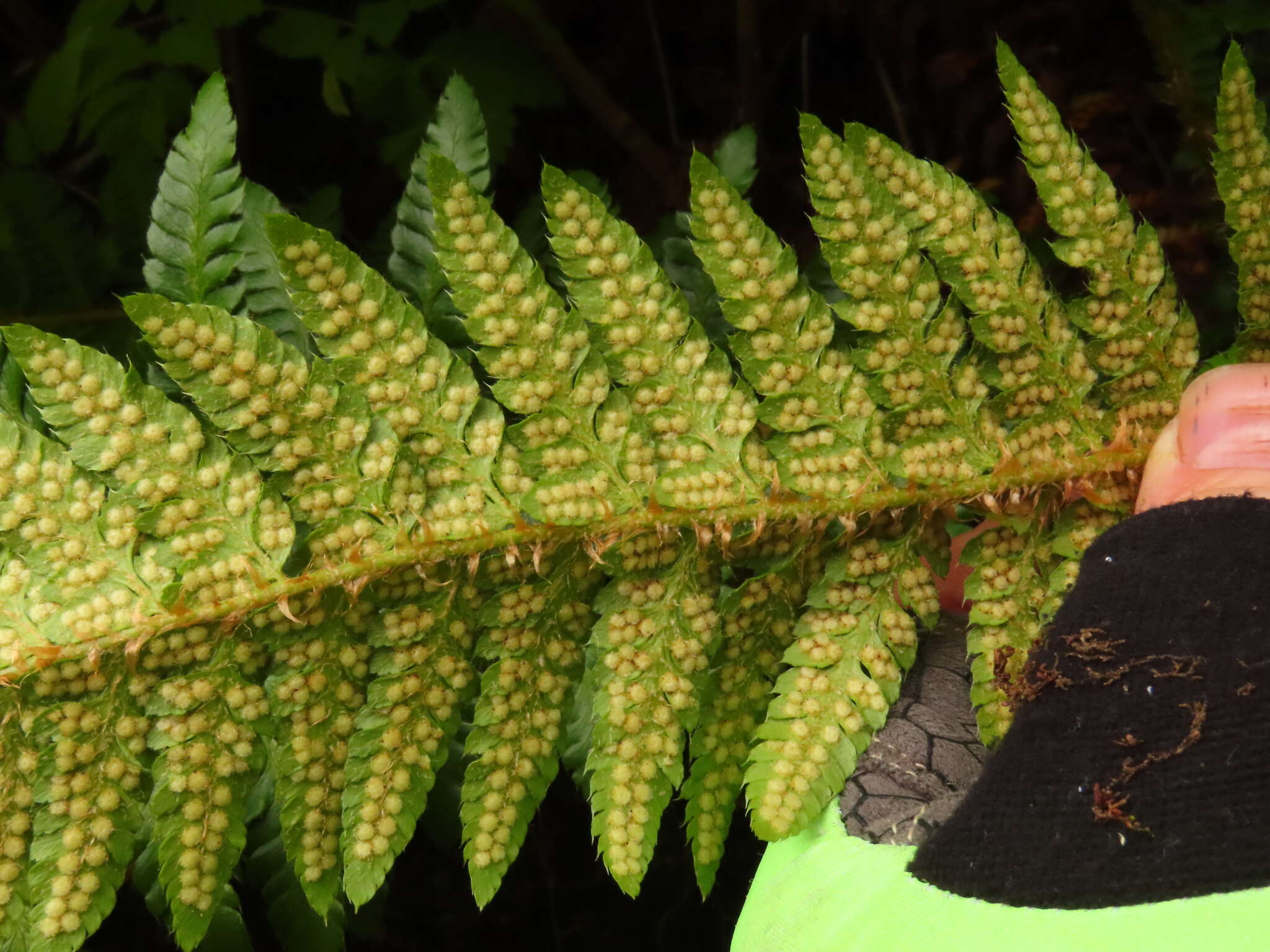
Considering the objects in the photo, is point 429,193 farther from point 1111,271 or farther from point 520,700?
point 1111,271

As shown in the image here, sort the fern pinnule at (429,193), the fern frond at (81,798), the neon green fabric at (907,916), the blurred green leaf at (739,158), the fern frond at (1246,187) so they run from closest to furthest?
the neon green fabric at (907,916), the fern frond at (81,798), the fern frond at (1246,187), the fern pinnule at (429,193), the blurred green leaf at (739,158)

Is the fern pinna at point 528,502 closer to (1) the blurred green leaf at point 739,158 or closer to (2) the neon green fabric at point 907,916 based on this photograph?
(2) the neon green fabric at point 907,916

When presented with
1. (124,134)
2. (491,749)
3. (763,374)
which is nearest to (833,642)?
(763,374)

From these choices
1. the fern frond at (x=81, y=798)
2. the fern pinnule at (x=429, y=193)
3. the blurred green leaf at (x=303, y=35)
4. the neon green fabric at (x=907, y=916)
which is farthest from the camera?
the blurred green leaf at (x=303, y=35)

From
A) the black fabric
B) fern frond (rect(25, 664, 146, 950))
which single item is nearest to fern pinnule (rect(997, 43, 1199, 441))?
the black fabric

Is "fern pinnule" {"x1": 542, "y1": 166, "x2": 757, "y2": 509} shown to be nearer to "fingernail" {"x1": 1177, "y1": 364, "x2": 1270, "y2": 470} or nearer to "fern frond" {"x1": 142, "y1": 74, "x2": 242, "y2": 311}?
"fern frond" {"x1": 142, "y1": 74, "x2": 242, "y2": 311}

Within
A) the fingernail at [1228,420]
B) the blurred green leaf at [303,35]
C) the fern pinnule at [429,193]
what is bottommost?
the fingernail at [1228,420]

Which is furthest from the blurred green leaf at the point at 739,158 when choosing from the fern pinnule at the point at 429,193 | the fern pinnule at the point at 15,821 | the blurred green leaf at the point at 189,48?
the fern pinnule at the point at 15,821
